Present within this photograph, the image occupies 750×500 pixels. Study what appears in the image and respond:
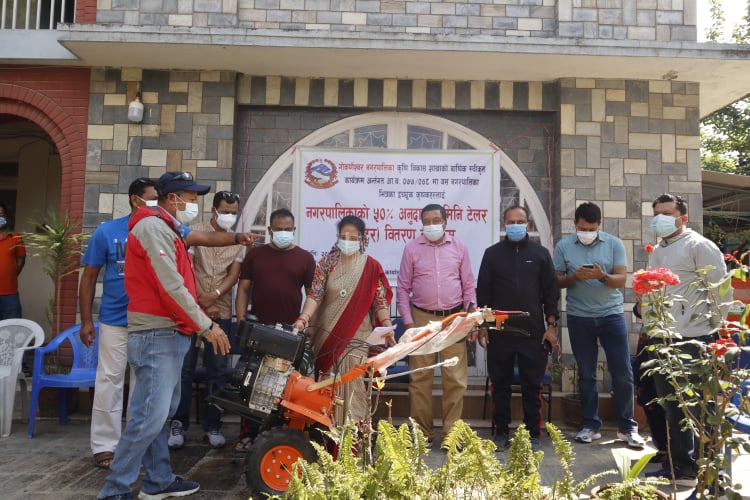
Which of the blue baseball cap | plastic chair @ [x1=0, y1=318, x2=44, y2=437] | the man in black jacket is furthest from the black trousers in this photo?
plastic chair @ [x1=0, y1=318, x2=44, y2=437]

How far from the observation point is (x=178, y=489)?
358cm

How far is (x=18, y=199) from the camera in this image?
28.2 feet

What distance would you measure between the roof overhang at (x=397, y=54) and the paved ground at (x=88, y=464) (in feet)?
11.3

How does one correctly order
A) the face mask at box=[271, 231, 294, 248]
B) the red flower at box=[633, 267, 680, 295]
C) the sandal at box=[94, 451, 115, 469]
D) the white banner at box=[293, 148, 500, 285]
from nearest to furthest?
the red flower at box=[633, 267, 680, 295], the sandal at box=[94, 451, 115, 469], the face mask at box=[271, 231, 294, 248], the white banner at box=[293, 148, 500, 285]

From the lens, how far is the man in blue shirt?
4.86m

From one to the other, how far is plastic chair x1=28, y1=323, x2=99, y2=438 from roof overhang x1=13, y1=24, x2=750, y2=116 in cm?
267

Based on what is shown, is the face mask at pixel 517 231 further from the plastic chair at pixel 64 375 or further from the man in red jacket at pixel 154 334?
the plastic chair at pixel 64 375

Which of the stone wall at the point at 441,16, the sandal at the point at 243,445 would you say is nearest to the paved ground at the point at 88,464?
the sandal at the point at 243,445

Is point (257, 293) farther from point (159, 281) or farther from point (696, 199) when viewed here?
point (696, 199)

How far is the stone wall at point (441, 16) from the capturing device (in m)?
6.05

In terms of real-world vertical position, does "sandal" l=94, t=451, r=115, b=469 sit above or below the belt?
below

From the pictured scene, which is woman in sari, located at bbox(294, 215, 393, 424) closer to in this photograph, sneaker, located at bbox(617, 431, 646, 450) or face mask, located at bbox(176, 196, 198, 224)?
face mask, located at bbox(176, 196, 198, 224)

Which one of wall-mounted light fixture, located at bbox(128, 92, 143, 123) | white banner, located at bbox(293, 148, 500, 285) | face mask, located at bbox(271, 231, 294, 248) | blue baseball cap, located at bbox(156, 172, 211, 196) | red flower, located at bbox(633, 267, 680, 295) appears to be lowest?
red flower, located at bbox(633, 267, 680, 295)

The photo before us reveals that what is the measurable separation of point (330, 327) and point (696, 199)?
13.2 ft
